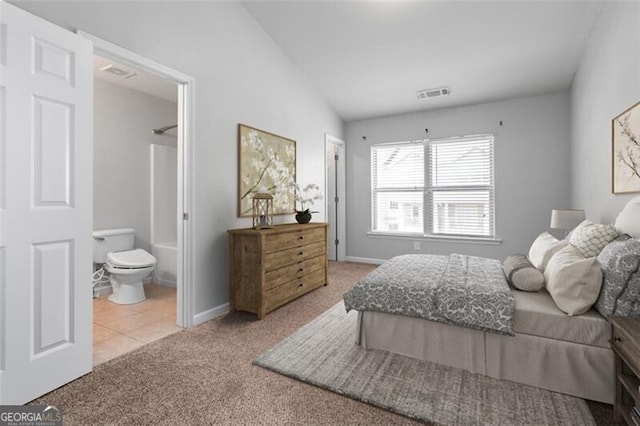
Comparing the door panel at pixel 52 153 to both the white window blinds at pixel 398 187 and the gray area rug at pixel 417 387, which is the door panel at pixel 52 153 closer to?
the gray area rug at pixel 417 387

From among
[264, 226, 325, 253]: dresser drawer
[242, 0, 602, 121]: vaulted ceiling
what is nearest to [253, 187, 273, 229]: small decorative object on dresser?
[264, 226, 325, 253]: dresser drawer

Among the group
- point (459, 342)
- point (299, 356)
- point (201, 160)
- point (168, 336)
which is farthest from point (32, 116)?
point (459, 342)

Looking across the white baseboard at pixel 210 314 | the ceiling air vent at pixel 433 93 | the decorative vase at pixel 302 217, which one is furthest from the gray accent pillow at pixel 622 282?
the ceiling air vent at pixel 433 93

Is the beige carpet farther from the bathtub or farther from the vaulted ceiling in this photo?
the vaulted ceiling

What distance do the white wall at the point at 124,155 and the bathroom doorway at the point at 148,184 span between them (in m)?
0.01

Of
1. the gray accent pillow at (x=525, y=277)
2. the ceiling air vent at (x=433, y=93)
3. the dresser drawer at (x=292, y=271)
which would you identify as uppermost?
the ceiling air vent at (x=433, y=93)

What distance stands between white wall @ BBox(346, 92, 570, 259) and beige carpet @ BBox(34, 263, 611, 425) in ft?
10.5

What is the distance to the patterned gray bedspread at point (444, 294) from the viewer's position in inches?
72.5

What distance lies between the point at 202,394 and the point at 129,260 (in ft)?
7.35

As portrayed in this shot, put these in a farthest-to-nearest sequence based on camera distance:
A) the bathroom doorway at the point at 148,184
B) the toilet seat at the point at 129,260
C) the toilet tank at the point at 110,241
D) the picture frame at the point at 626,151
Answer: the toilet tank at the point at 110,241 < the toilet seat at the point at 129,260 < the bathroom doorway at the point at 148,184 < the picture frame at the point at 626,151

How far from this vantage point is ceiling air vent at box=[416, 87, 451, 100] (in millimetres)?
4320

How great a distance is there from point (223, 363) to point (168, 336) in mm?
727

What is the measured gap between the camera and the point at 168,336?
2.53 metres

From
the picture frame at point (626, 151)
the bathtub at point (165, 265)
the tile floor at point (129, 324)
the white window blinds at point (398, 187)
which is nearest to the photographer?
the picture frame at point (626, 151)
